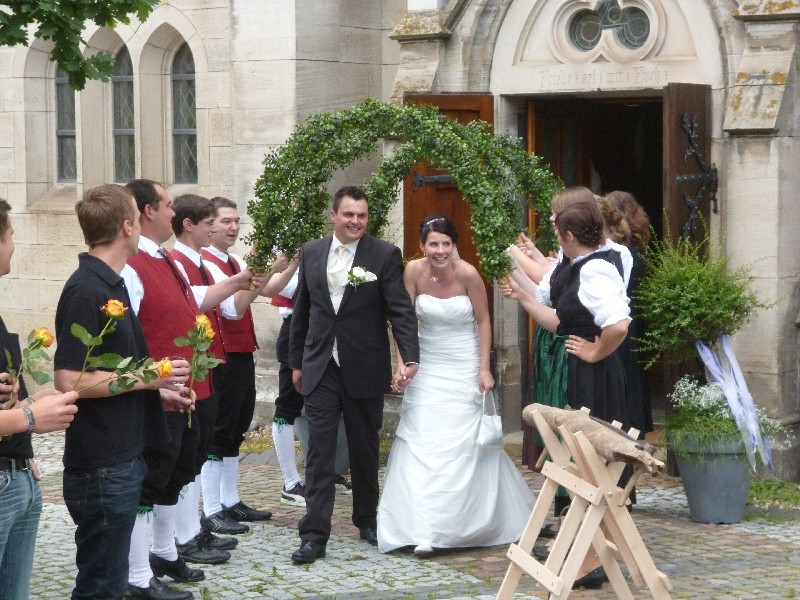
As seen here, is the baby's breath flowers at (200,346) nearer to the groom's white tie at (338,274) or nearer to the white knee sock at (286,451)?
the groom's white tie at (338,274)

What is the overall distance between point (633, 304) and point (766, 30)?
2096 millimetres

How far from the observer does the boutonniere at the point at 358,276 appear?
7.19 m

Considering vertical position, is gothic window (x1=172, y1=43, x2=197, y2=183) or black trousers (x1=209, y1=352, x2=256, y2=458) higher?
gothic window (x1=172, y1=43, x2=197, y2=183)

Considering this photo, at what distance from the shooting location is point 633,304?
821 cm

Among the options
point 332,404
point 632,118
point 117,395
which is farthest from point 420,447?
point 632,118

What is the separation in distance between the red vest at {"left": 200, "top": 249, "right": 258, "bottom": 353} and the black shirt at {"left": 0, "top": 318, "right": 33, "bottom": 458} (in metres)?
3.42

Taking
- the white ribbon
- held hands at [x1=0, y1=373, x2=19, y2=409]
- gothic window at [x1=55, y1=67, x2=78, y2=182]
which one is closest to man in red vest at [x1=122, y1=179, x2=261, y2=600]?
held hands at [x1=0, y1=373, x2=19, y2=409]

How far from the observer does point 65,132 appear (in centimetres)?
1398

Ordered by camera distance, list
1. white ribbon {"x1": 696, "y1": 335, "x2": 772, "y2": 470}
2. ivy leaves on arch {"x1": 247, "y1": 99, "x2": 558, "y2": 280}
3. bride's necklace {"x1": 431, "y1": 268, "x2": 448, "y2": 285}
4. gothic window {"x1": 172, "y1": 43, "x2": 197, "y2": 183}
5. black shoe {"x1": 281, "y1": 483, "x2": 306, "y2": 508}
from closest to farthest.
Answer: ivy leaves on arch {"x1": 247, "y1": 99, "x2": 558, "y2": 280}, bride's necklace {"x1": 431, "y1": 268, "x2": 448, "y2": 285}, white ribbon {"x1": 696, "y1": 335, "x2": 772, "y2": 470}, black shoe {"x1": 281, "y1": 483, "x2": 306, "y2": 508}, gothic window {"x1": 172, "y1": 43, "x2": 197, "y2": 183}

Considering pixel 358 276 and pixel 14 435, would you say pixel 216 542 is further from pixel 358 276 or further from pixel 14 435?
pixel 14 435

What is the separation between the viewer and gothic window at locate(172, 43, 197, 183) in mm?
12875

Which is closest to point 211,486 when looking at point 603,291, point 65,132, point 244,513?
point 244,513

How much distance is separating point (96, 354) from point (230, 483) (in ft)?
10.5

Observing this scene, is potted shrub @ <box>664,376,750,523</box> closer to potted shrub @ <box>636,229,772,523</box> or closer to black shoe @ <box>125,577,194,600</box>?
potted shrub @ <box>636,229,772,523</box>
